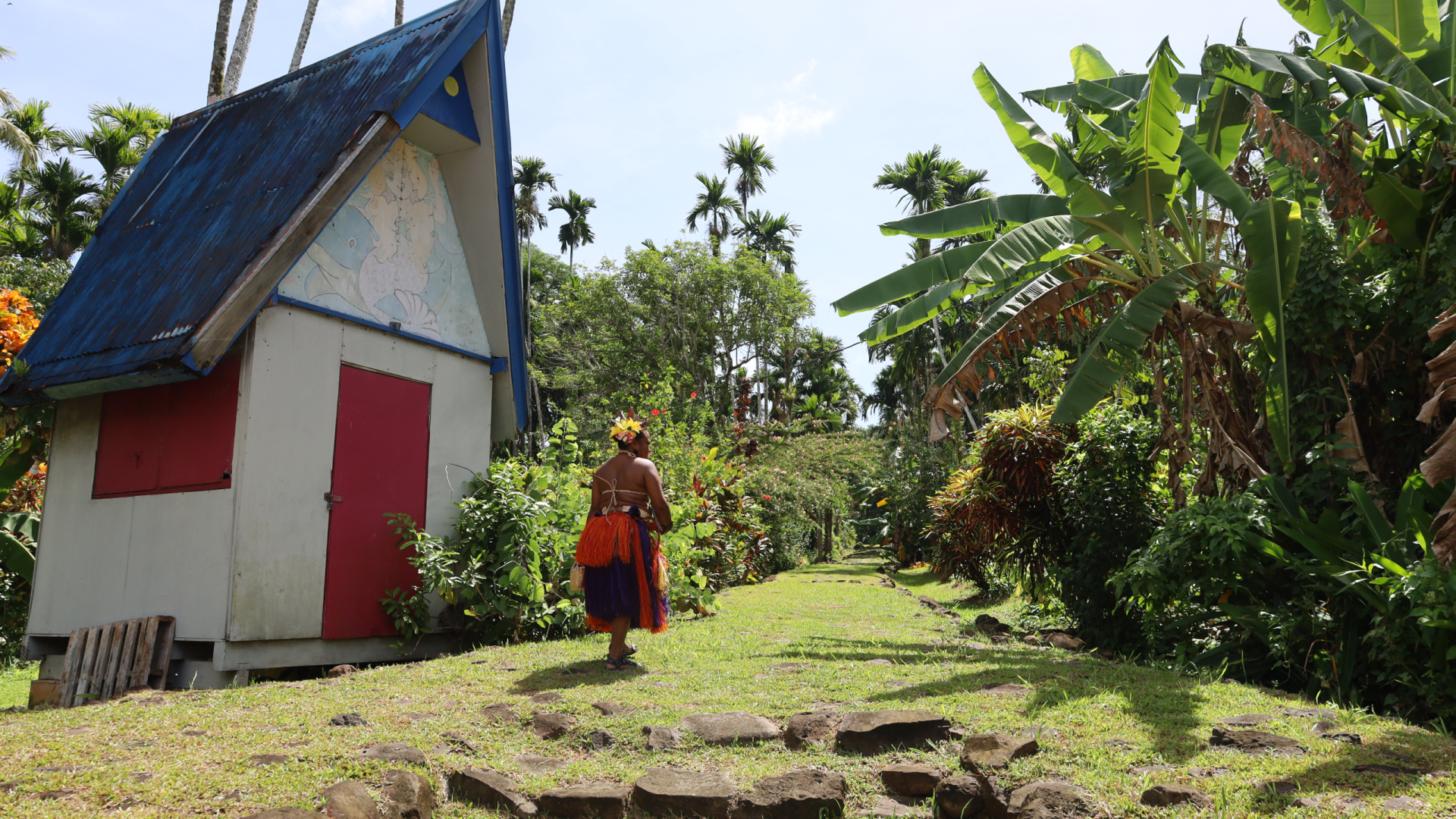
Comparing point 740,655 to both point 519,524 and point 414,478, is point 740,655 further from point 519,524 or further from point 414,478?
point 414,478

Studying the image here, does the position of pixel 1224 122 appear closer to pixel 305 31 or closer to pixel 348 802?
pixel 348 802

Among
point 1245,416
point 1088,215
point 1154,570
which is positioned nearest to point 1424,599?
point 1154,570

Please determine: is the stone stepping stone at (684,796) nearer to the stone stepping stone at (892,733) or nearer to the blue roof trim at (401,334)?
the stone stepping stone at (892,733)

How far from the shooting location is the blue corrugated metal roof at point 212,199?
22.3ft

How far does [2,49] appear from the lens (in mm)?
22250

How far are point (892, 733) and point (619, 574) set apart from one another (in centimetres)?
276

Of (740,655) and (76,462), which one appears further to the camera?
(76,462)

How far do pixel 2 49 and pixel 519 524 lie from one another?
24.4 metres

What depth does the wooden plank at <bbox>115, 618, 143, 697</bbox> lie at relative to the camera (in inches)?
246

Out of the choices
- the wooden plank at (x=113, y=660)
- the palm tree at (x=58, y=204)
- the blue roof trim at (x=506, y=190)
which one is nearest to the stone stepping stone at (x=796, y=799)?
the wooden plank at (x=113, y=660)

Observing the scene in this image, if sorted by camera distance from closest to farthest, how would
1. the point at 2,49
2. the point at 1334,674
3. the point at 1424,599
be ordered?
the point at 1424,599 < the point at 1334,674 < the point at 2,49

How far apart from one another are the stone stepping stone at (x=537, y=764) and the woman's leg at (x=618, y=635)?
201 centimetres

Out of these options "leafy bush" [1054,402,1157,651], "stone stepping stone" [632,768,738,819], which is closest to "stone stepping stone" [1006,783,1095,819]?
"stone stepping stone" [632,768,738,819]

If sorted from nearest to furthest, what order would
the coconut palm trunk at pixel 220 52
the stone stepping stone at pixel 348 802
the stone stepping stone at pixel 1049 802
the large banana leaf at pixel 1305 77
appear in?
1. the stone stepping stone at pixel 1049 802
2. the stone stepping stone at pixel 348 802
3. the large banana leaf at pixel 1305 77
4. the coconut palm trunk at pixel 220 52
